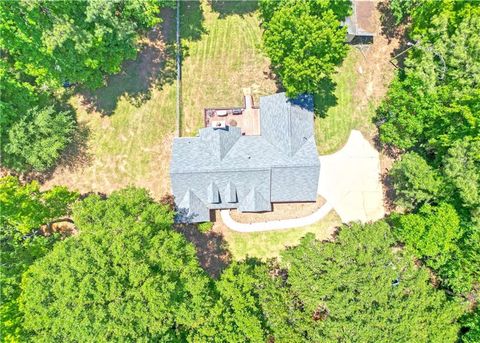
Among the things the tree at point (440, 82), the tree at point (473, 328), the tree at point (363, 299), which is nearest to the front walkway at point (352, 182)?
the tree at point (440, 82)

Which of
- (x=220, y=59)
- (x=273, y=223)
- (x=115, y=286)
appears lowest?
(x=115, y=286)

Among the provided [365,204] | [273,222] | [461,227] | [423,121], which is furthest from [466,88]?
[273,222]

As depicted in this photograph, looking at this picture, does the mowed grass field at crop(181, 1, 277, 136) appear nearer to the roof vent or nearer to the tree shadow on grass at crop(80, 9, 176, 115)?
the tree shadow on grass at crop(80, 9, 176, 115)

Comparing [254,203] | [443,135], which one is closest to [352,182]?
[443,135]

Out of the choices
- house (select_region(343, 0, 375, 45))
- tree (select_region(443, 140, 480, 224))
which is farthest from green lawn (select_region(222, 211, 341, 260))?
house (select_region(343, 0, 375, 45))

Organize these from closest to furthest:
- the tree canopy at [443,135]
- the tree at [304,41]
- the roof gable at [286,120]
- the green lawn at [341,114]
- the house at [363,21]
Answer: the tree canopy at [443,135]
the tree at [304,41]
the roof gable at [286,120]
the house at [363,21]
the green lawn at [341,114]

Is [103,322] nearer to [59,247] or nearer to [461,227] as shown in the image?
[59,247]

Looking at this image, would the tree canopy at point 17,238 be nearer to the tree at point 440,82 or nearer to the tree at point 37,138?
the tree at point 37,138

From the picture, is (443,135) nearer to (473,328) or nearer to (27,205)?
(473,328)
